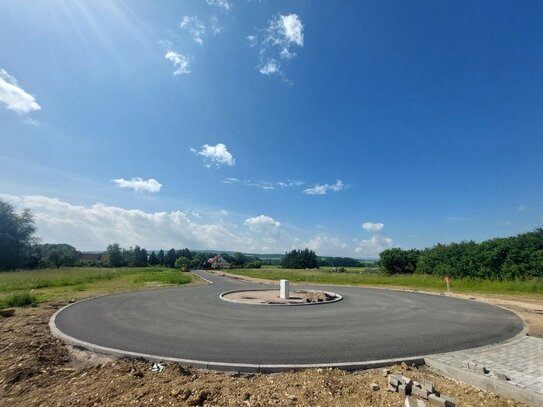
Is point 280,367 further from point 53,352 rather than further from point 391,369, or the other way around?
point 53,352

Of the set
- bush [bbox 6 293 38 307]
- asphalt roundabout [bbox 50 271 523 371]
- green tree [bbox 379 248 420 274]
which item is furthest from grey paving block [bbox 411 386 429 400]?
green tree [bbox 379 248 420 274]

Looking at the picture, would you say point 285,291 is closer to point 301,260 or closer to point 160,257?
point 301,260

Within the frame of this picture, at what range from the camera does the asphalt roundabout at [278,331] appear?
708 cm

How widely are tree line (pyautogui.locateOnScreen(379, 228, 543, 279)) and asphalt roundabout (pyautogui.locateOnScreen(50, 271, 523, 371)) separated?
44.0 ft

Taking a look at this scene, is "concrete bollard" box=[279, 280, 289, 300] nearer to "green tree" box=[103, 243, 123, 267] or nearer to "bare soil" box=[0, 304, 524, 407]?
"bare soil" box=[0, 304, 524, 407]

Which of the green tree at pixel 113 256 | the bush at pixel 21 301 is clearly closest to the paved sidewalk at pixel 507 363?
the bush at pixel 21 301

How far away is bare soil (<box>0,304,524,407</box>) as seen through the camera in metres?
4.92


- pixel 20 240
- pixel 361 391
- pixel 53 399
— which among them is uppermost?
pixel 20 240

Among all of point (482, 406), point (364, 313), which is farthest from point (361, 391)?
point (364, 313)

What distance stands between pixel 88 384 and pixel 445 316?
1236cm

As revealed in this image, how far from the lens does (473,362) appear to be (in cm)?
644

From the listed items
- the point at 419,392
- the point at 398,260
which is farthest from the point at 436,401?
the point at 398,260

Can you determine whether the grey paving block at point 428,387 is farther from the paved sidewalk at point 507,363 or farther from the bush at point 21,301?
the bush at point 21,301

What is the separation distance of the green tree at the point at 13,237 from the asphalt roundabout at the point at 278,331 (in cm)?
4643
